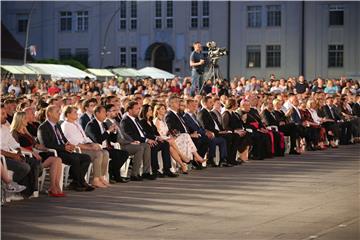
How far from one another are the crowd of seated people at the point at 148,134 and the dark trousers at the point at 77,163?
0.02 meters

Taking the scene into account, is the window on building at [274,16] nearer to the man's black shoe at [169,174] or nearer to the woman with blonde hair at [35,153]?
the man's black shoe at [169,174]

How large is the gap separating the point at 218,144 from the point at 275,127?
387cm

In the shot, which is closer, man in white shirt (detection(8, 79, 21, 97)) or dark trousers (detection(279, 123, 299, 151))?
dark trousers (detection(279, 123, 299, 151))

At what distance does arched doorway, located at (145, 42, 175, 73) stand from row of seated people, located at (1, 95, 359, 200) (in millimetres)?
44683

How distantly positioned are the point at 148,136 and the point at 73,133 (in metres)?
2.33

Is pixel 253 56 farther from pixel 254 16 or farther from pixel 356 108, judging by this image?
pixel 356 108

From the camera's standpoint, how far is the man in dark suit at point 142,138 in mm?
18156

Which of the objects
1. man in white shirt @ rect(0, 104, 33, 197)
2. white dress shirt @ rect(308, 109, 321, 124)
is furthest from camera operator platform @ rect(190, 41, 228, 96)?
man in white shirt @ rect(0, 104, 33, 197)

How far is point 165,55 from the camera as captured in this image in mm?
71562

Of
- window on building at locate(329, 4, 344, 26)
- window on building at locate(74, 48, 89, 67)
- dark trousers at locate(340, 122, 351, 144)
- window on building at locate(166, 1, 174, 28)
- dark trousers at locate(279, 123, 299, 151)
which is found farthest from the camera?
window on building at locate(74, 48, 89, 67)

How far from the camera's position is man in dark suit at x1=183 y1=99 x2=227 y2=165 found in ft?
67.1

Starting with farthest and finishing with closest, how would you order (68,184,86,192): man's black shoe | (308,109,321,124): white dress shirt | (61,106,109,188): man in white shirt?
(308,109,321,124): white dress shirt → (61,106,109,188): man in white shirt → (68,184,86,192): man's black shoe

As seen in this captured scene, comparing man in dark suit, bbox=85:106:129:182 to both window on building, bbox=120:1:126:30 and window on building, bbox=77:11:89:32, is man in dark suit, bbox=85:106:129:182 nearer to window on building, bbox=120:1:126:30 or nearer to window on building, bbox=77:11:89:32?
window on building, bbox=120:1:126:30

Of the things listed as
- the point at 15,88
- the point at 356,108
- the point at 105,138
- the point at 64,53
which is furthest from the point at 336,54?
the point at 105,138
